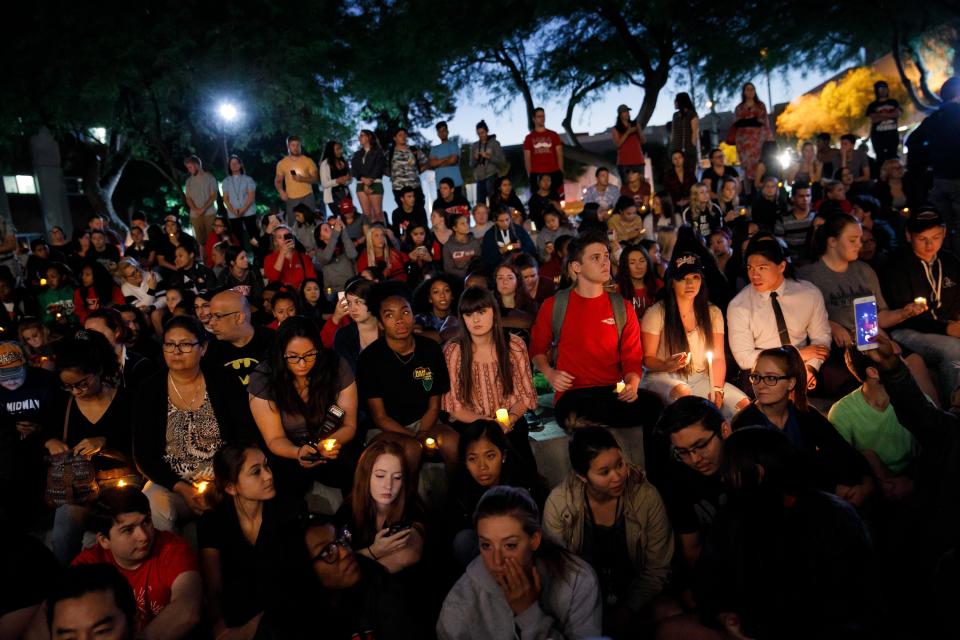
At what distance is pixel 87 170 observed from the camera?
22859 millimetres

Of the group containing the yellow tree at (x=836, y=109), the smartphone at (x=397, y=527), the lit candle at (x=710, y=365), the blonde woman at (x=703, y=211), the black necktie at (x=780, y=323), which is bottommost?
the smartphone at (x=397, y=527)

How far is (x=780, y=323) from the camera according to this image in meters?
5.11

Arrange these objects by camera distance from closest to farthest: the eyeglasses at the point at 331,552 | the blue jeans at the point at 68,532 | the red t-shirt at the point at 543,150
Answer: the eyeglasses at the point at 331,552
the blue jeans at the point at 68,532
the red t-shirt at the point at 543,150

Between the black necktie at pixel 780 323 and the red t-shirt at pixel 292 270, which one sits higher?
the red t-shirt at pixel 292 270

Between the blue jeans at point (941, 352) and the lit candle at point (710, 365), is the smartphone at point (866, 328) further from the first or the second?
the blue jeans at point (941, 352)

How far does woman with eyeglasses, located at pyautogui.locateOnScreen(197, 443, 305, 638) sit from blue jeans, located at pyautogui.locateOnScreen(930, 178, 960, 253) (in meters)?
6.98

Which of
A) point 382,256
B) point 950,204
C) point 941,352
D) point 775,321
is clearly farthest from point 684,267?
point 382,256

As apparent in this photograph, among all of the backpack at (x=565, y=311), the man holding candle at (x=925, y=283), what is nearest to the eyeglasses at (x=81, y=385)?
the backpack at (x=565, y=311)

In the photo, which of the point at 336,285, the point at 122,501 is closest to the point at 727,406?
the point at 122,501

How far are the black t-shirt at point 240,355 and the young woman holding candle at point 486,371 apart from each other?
130 centimetres

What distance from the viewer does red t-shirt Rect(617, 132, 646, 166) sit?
38.4ft

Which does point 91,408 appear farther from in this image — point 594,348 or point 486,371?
point 594,348

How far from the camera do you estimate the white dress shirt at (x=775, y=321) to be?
5.14 m

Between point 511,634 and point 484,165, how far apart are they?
9.35m
